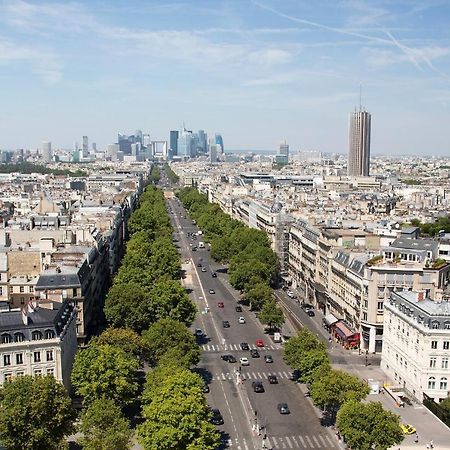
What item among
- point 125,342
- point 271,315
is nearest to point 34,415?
point 125,342

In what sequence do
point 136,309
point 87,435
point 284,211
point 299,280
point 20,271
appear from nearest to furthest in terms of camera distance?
point 87,435
point 136,309
point 20,271
point 299,280
point 284,211

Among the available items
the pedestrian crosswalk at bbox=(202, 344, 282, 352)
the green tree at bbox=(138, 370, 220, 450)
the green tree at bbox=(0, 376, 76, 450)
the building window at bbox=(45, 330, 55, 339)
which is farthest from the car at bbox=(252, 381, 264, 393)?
Answer: the green tree at bbox=(0, 376, 76, 450)

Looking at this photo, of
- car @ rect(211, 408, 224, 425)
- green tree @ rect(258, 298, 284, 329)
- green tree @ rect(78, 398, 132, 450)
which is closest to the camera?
green tree @ rect(78, 398, 132, 450)

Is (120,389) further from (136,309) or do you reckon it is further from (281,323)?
(281,323)

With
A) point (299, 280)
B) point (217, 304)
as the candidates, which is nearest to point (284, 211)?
point (299, 280)

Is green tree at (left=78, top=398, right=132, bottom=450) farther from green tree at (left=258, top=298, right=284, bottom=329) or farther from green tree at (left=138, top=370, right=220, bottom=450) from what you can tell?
green tree at (left=258, top=298, right=284, bottom=329)

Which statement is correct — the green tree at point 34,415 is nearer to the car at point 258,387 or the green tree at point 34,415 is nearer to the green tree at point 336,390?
the green tree at point 336,390
